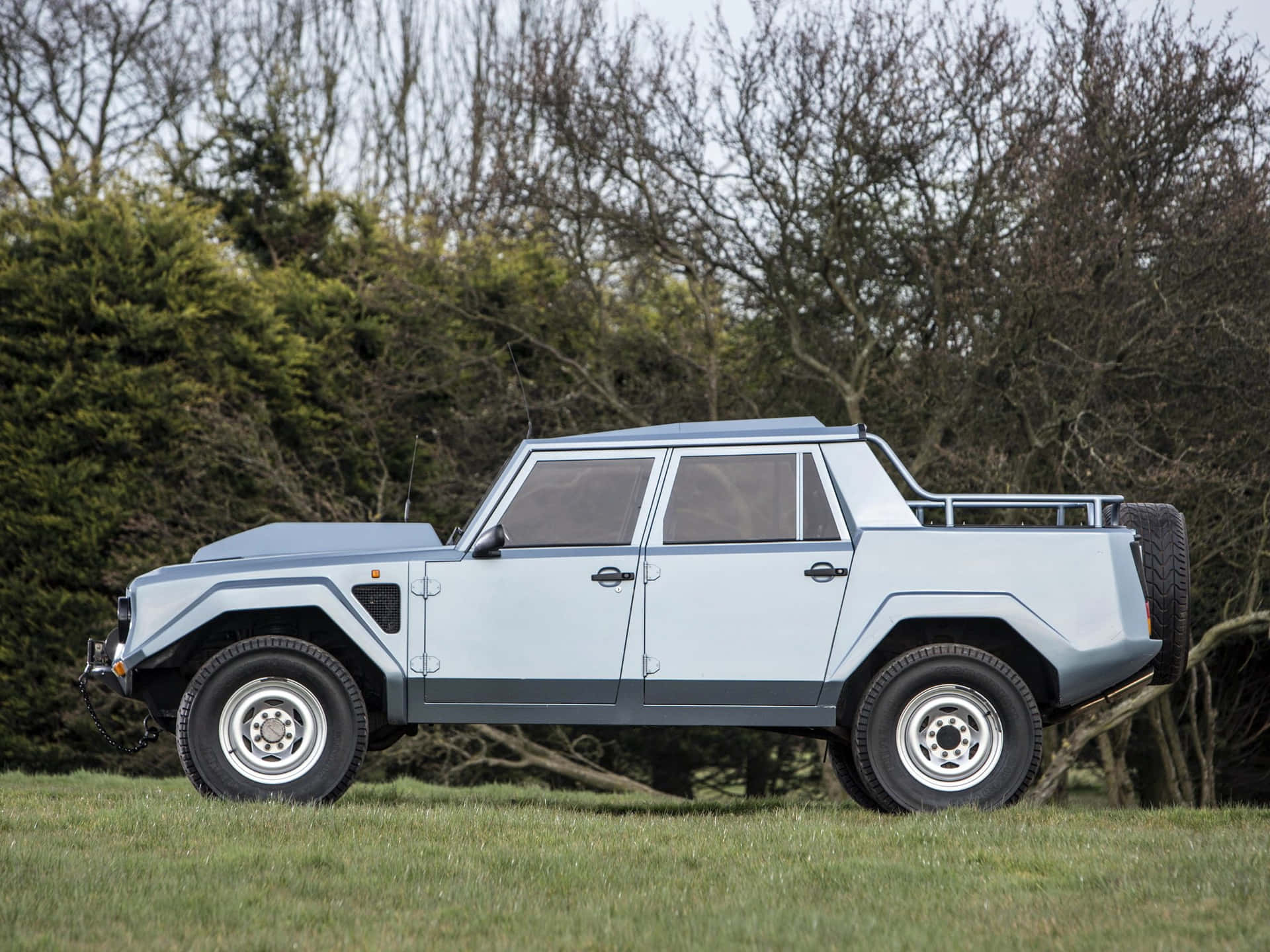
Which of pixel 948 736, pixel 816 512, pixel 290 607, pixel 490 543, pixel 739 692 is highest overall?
pixel 816 512

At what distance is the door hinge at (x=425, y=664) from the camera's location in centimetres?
733


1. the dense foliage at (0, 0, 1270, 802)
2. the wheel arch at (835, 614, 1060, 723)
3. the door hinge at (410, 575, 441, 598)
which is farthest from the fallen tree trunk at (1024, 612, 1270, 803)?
the door hinge at (410, 575, 441, 598)

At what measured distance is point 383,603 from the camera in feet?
24.3

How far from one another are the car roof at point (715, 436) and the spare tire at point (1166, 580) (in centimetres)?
161

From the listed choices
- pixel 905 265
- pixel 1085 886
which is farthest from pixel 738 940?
pixel 905 265

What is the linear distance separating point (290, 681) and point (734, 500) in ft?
8.38

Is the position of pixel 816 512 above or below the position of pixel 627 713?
above

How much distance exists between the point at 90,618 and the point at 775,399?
25.7 ft

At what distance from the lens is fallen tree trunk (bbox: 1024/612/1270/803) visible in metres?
13.3

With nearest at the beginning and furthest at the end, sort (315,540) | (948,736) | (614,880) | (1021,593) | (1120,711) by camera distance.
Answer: (614,880) < (1021,593) < (948,736) < (315,540) < (1120,711)

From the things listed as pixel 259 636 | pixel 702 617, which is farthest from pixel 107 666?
pixel 702 617

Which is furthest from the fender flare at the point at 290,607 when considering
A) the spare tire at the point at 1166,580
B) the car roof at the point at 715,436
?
the spare tire at the point at 1166,580

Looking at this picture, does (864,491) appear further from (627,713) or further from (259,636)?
(259,636)

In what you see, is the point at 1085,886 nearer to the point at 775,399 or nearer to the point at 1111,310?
the point at 1111,310
